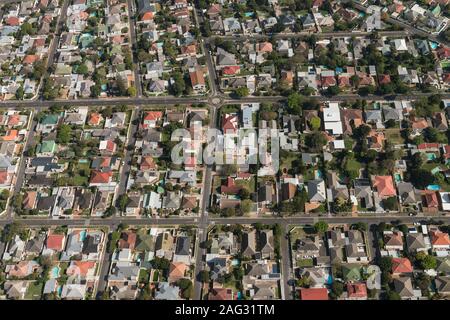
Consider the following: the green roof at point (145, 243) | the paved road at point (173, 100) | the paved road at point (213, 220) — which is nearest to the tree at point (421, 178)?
the paved road at point (213, 220)

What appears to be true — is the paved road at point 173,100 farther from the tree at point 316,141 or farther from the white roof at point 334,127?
the tree at point 316,141

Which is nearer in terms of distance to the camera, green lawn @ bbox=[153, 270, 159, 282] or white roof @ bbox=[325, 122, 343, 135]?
green lawn @ bbox=[153, 270, 159, 282]

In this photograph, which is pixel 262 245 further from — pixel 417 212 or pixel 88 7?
pixel 88 7

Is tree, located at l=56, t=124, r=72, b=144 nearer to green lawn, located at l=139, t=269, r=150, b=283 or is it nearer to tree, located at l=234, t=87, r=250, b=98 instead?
green lawn, located at l=139, t=269, r=150, b=283

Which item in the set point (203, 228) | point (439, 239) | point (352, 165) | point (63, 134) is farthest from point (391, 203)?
point (63, 134)

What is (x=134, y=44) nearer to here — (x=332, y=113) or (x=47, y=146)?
(x=47, y=146)

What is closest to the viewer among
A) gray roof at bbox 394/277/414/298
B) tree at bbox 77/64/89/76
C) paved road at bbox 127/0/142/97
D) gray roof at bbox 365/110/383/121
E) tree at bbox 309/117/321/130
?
gray roof at bbox 394/277/414/298

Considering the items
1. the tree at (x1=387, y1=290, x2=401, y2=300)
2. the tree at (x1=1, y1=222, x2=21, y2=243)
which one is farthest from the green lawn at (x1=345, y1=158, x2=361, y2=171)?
the tree at (x1=1, y1=222, x2=21, y2=243)
